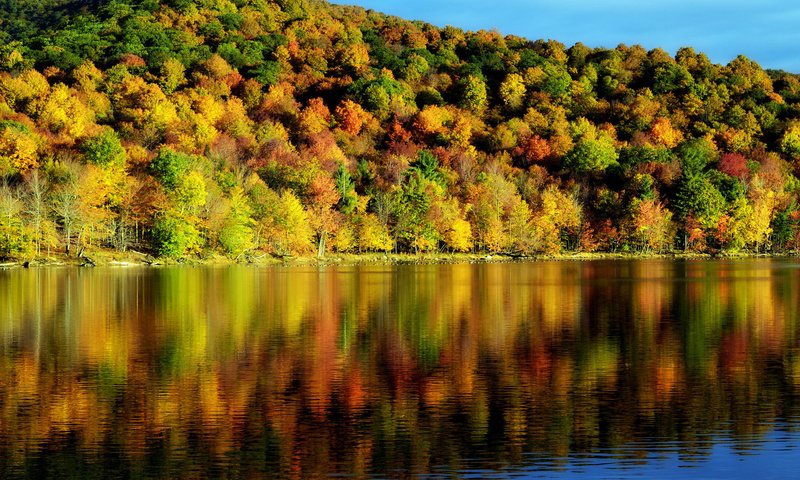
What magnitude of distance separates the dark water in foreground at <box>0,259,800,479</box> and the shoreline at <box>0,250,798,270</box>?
32.3 metres

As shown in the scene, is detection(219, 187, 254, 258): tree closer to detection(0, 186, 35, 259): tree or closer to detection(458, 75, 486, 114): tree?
detection(0, 186, 35, 259): tree

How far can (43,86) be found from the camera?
10612 cm

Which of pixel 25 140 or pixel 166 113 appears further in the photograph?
pixel 166 113

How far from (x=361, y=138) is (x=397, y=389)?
98.0m

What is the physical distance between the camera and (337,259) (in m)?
82.2

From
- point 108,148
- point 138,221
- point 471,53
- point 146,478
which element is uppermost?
point 471,53

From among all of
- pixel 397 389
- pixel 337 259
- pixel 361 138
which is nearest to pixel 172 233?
pixel 337 259

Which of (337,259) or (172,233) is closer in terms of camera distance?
(172,233)

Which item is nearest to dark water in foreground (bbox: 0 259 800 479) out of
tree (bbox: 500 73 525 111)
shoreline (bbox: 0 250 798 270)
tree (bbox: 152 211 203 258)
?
shoreline (bbox: 0 250 798 270)

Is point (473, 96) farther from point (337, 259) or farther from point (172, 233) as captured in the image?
point (172, 233)

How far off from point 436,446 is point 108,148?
67.5m

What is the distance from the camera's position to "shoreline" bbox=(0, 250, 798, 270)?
6688 cm

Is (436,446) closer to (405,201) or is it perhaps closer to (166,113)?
(405,201)

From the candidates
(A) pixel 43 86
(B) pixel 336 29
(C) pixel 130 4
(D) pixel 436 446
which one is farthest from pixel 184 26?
(D) pixel 436 446
